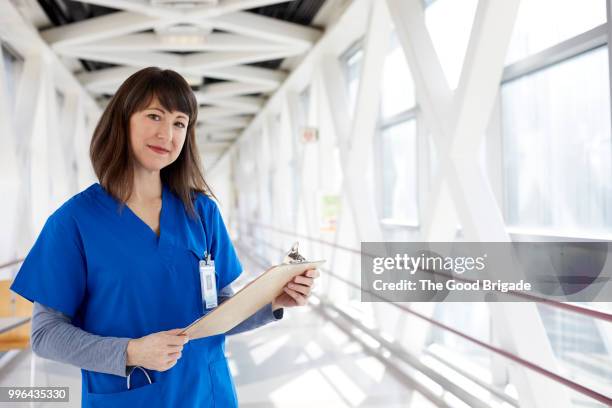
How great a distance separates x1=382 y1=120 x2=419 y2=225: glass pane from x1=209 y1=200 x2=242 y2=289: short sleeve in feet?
12.4

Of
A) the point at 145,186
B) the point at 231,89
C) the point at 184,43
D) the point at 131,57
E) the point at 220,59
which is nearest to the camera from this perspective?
the point at 145,186

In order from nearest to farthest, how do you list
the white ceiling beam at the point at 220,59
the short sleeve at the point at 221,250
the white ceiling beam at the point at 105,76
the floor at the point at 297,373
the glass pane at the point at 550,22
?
1. the short sleeve at the point at 221,250
2. the glass pane at the point at 550,22
3. the floor at the point at 297,373
4. the white ceiling beam at the point at 220,59
5. the white ceiling beam at the point at 105,76

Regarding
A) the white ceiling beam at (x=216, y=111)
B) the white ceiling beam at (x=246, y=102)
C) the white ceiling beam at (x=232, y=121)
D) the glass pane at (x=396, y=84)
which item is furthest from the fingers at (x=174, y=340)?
the white ceiling beam at (x=232, y=121)

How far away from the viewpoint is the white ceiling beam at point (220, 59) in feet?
24.1

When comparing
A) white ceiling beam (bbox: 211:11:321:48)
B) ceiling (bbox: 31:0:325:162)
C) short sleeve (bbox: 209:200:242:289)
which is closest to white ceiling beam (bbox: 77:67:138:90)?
ceiling (bbox: 31:0:325:162)

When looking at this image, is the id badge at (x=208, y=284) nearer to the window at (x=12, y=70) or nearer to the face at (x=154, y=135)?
the face at (x=154, y=135)

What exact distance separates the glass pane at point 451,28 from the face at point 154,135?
10.5 feet

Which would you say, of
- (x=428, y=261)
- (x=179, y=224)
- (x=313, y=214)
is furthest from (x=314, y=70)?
(x=179, y=224)

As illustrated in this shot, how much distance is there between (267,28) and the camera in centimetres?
639

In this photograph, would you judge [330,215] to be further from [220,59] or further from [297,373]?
[220,59]

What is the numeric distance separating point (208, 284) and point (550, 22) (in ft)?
9.42

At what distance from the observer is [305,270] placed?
1329 millimetres

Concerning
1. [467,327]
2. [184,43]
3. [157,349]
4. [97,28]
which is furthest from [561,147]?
[97,28]

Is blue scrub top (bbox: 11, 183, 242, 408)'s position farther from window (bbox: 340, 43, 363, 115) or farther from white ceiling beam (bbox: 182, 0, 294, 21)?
window (bbox: 340, 43, 363, 115)
